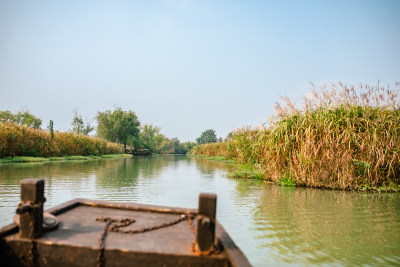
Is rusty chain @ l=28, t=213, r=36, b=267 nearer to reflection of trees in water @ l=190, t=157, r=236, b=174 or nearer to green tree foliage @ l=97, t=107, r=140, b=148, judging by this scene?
reflection of trees in water @ l=190, t=157, r=236, b=174

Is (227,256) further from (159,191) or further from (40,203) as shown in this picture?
(159,191)

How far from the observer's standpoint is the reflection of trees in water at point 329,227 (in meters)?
3.39

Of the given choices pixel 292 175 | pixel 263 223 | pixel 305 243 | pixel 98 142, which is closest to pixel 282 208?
pixel 263 223

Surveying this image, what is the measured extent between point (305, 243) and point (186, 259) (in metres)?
2.39

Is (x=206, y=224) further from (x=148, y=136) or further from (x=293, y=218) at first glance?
(x=148, y=136)

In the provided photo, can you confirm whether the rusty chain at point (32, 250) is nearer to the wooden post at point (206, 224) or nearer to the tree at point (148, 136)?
the wooden post at point (206, 224)

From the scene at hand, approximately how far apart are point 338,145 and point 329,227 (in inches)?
151

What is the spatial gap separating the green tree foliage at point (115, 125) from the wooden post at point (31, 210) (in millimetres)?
48299

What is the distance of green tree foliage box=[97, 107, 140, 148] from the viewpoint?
49.0 metres

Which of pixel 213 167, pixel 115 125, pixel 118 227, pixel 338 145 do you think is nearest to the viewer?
pixel 118 227

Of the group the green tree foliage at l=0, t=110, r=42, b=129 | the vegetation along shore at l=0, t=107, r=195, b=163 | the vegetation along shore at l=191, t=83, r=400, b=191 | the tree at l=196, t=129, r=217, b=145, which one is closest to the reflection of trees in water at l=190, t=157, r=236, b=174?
the vegetation along shore at l=191, t=83, r=400, b=191

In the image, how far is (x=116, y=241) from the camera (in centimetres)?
218

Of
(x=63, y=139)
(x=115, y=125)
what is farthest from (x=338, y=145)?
(x=115, y=125)

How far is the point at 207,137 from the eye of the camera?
11869cm
